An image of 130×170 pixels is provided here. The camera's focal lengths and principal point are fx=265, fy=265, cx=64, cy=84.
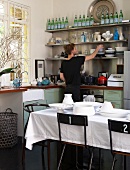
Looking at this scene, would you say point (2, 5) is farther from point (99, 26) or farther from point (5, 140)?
point (5, 140)

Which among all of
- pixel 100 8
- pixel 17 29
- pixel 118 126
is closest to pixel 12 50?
pixel 17 29

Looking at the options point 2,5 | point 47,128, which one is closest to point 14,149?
point 47,128

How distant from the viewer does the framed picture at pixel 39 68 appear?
659 cm

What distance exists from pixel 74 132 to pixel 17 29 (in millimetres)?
3918

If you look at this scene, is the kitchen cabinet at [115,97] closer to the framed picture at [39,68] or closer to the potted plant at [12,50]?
the framed picture at [39,68]

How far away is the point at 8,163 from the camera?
3.71 m

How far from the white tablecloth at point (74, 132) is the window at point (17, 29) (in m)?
2.92

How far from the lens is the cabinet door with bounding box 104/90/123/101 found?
217 inches

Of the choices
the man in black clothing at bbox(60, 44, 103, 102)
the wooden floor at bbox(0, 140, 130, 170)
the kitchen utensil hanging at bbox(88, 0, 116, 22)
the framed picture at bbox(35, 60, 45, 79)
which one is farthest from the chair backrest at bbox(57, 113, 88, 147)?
the kitchen utensil hanging at bbox(88, 0, 116, 22)

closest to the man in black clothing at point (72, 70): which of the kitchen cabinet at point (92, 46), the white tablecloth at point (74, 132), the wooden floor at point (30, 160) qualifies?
the wooden floor at point (30, 160)

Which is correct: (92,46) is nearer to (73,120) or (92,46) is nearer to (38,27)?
(38,27)

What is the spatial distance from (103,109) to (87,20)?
12.4 feet

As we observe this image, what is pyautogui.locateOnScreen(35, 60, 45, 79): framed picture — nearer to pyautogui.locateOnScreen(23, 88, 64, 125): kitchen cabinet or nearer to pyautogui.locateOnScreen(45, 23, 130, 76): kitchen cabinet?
pyautogui.locateOnScreen(45, 23, 130, 76): kitchen cabinet

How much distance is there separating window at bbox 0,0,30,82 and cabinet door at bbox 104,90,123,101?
6.52 feet
